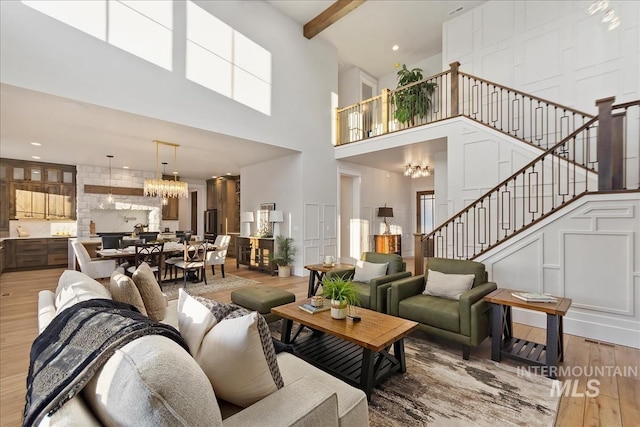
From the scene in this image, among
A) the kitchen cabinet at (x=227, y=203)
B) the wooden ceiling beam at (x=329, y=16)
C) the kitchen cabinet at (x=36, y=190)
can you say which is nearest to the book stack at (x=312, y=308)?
the wooden ceiling beam at (x=329, y=16)

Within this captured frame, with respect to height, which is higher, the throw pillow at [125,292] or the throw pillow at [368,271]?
the throw pillow at [125,292]

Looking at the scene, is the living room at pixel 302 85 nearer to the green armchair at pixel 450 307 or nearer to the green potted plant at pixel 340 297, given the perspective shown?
the green armchair at pixel 450 307

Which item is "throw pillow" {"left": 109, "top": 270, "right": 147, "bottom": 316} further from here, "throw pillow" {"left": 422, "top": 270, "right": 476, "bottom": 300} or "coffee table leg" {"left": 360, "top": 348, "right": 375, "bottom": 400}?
"throw pillow" {"left": 422, "top": 270, "right": 476, "bottom": 300}

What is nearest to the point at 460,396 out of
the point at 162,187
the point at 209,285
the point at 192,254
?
the point at 209,285

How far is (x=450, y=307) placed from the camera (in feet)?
9.66

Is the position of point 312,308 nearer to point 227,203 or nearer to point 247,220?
point 247,220

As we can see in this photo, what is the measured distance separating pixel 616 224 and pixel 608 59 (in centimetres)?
344

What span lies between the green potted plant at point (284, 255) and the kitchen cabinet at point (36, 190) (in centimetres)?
608

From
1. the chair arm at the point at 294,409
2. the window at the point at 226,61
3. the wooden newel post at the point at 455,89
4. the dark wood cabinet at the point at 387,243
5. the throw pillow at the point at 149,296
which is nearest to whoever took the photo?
the chair arm at the point at 294,409

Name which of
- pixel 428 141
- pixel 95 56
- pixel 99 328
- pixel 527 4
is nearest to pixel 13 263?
pixel 95 56

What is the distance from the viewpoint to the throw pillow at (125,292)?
2146 millimetres

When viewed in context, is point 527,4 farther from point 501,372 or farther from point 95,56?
point 95,56

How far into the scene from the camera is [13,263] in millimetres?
6895

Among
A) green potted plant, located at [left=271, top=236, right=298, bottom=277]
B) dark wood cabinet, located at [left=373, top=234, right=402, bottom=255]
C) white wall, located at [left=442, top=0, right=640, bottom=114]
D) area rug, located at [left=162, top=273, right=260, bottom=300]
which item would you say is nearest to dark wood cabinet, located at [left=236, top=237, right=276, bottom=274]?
green potted plant, located at [left=271, top=236, right=298, bottom=277]
